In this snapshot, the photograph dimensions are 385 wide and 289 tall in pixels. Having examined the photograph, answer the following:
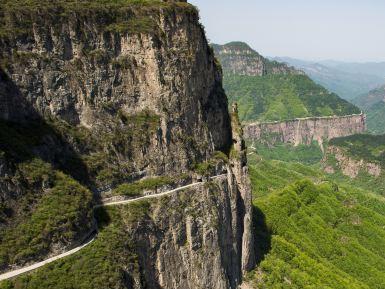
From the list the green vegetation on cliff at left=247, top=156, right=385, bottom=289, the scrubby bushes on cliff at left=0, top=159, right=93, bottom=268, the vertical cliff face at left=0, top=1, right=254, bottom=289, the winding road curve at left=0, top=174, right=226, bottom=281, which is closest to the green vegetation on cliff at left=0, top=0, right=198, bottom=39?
the vertical cliff face at left=0, top=1, right=254, bottom=289

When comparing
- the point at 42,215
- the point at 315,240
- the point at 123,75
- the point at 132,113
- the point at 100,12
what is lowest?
the point at 315,240

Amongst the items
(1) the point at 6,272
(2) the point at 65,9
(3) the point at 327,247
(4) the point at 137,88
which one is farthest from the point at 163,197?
(3) the point at 327,247

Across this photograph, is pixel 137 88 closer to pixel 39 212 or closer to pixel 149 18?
pixel 149 18

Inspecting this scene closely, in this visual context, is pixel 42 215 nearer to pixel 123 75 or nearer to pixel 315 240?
pixel 123 75

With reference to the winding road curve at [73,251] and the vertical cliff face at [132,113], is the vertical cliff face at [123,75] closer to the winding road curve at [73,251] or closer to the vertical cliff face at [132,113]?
the vertical cliff face at [132,113]

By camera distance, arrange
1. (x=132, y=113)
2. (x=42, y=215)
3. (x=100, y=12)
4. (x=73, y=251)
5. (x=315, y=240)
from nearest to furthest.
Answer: (x=42, y=215)
(x=73, y=251)
(x=100, y=12)
(x=132, y=113)
(x=315, y=240)

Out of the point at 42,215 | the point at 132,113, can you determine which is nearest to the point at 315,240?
the point at 132,113
